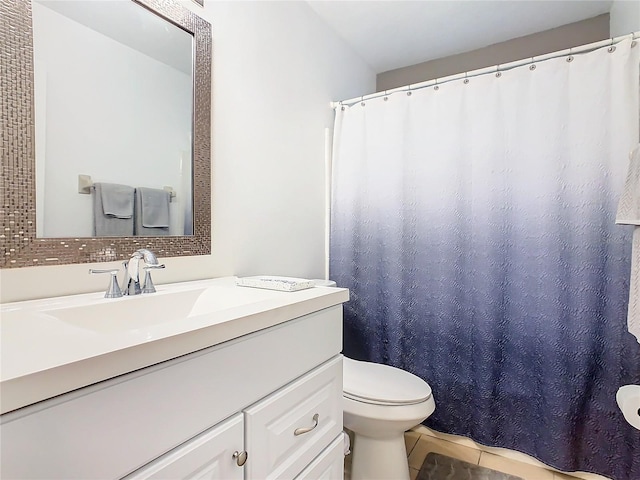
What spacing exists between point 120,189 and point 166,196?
0.50 feet

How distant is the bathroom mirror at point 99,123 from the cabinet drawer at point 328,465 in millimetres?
748

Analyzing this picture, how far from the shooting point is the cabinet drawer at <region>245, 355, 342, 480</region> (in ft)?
2.47

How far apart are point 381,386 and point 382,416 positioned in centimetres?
14

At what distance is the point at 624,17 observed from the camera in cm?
168

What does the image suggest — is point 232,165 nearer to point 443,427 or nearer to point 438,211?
point 438,211

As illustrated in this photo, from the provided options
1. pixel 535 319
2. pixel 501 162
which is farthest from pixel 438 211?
pixel 535 319

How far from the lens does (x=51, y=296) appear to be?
35.1 inches

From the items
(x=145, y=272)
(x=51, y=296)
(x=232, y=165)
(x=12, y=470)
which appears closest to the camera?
(x=12, y=470)

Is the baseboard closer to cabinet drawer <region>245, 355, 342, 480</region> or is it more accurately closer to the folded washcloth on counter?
cabinet drawer <region>245, 355, 342, 480</region>

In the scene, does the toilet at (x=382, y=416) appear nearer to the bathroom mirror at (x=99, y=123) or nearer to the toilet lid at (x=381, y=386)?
the toilet lid at (x=381, y=386)

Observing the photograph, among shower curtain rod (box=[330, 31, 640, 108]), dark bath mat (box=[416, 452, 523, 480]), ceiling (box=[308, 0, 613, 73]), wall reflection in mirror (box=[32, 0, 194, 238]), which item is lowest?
dark bath mat (box=[416, 452, 523, 480])

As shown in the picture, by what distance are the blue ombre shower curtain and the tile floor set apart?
7 cm

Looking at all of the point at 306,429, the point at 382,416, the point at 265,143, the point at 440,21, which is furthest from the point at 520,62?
the point at 306,429

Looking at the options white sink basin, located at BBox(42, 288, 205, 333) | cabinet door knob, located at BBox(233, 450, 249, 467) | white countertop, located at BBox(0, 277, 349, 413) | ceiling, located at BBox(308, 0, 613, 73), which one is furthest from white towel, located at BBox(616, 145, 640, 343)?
white sink basin, located at BBox(42, 288, 205, 333)
